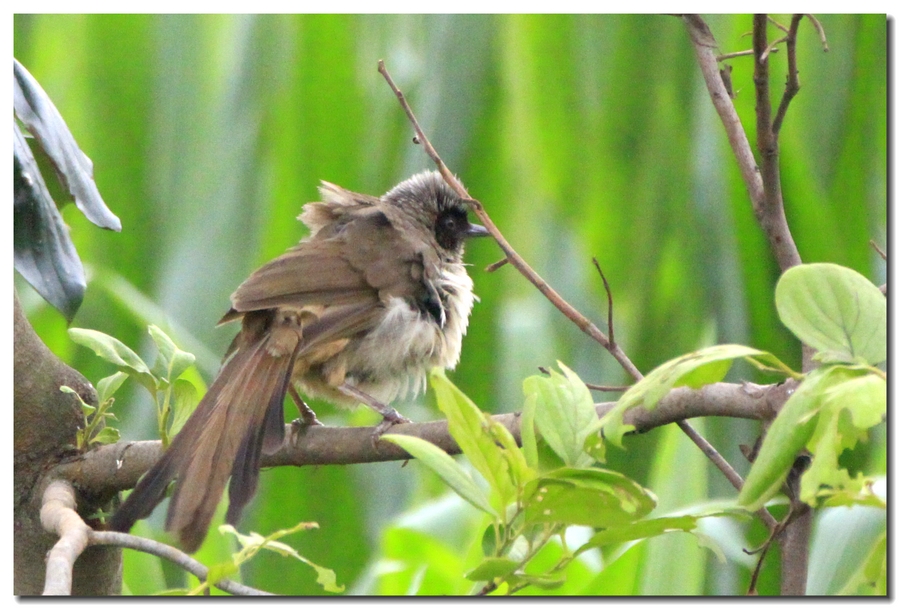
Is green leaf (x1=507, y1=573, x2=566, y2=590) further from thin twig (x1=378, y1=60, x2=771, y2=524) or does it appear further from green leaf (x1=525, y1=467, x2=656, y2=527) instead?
thin twig (x1=378, y1=60, x2=771, y2=524)

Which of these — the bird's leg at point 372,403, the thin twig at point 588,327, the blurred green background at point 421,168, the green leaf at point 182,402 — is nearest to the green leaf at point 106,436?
the green leaf at point 182,402

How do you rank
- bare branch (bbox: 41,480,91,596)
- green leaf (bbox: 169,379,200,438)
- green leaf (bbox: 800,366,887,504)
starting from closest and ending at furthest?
1. green leaf (bbox: 800,366,887,504)
2. bare branch (bbox: 41,480,91,596)
3. green leaf (bbox: 169,379,200,438)

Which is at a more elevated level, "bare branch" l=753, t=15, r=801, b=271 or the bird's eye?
"bare branch" l=753, t=15, r=801, b=271

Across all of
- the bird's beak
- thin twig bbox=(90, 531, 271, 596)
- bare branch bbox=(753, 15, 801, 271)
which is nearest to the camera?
thin twig bbox=(90, 531, 271, 596)

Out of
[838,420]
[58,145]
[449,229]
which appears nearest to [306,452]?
[58,145]

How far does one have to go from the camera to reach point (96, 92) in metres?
2.79

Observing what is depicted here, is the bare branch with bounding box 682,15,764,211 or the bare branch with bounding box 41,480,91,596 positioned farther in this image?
the bare branch with bounding box 682,15,764,211

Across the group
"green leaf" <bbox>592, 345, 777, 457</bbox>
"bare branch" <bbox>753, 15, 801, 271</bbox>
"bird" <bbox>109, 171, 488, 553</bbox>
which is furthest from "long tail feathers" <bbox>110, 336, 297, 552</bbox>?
"bare branch" <bbox>753, 15, 801, 271</bbox>

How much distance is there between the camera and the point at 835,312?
90cm

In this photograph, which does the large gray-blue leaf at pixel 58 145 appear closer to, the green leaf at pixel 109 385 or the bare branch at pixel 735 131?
the green leaf at pixel 109 385

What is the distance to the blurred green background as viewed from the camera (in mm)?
2551

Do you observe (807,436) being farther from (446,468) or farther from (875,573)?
(446,468)

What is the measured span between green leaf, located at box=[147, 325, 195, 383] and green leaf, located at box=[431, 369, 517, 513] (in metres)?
0.60

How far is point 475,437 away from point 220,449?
2.13 ft
